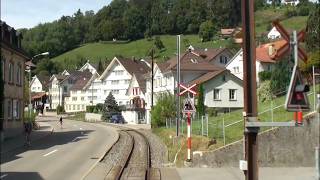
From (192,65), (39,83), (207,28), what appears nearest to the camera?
(207,28)

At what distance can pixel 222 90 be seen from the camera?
72.3m

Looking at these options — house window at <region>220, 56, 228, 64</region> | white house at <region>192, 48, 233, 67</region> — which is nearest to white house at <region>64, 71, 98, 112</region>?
white house at <region>192, 48, 233, 67</region>

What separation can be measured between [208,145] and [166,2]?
145m

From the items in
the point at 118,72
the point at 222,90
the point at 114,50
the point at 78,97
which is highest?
the point at 114,50

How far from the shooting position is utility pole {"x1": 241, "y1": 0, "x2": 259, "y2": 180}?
44.9 ft

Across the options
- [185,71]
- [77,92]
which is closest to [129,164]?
[185,71]

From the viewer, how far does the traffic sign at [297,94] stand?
9.02 m

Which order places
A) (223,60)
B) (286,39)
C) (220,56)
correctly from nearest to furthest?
(286,39) < (220,56) < (223,60)

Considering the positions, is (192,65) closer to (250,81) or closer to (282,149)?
(282,149)

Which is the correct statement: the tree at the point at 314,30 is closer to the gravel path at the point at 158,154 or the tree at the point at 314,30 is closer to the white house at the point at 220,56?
the gravel path at the point at 158,154


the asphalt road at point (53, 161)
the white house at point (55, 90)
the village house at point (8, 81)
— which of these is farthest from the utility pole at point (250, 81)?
the white house at point (55, 90)

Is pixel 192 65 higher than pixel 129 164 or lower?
higher

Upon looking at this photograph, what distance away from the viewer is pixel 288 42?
8.72 meters

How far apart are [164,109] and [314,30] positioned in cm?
4186
